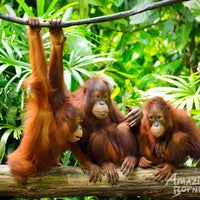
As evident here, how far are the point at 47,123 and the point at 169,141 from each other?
132 centimetres

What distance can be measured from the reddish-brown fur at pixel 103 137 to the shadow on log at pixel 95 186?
0.26m

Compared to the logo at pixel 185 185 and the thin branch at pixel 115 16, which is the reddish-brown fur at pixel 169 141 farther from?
the thin branch at pixel 115 16

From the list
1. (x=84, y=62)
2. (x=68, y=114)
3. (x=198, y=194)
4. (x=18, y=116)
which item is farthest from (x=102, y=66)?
(x=198, y=194)

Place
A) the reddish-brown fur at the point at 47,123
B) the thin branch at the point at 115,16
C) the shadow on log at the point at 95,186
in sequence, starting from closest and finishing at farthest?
1. the thin branch at the point at 115,16
2. the reddish-brown fur at the point at 47,123
3. the shadow on log at the point at 95,186

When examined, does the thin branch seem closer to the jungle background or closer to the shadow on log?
the jungle background

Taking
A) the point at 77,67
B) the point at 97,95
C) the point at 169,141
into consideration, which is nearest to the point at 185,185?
the point at 169,141

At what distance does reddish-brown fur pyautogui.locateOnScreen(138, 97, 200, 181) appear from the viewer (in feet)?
11.4

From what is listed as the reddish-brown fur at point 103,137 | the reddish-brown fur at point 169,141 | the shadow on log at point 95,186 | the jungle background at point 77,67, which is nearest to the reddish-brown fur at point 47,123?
the shadow on log at point 95,186

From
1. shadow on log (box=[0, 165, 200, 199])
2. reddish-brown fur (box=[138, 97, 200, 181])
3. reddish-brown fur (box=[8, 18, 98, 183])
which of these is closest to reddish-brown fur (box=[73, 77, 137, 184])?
reddish-brown fur (box=[138, 97, 200, 181])

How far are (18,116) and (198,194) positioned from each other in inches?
102

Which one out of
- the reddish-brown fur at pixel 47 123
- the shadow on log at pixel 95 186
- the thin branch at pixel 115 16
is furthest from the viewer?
the shadow on log at pixel 95 186

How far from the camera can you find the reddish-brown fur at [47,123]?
3146 millimetres

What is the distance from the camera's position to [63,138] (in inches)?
129

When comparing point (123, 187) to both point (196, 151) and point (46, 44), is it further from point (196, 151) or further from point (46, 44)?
point (46, 44)
